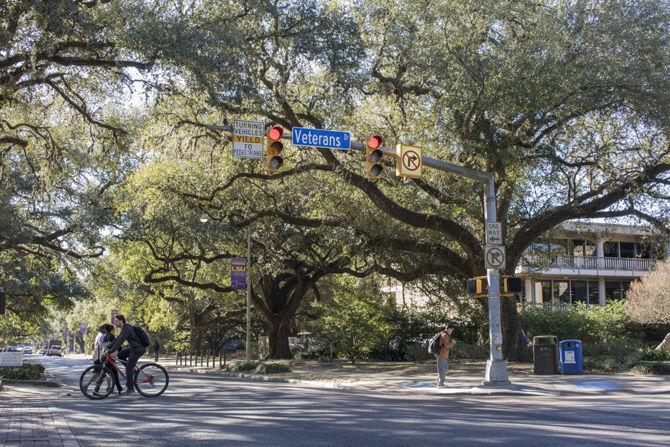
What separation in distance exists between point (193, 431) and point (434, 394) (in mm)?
9108

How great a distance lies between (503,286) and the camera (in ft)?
60.4

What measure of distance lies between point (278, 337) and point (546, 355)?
19067 mm

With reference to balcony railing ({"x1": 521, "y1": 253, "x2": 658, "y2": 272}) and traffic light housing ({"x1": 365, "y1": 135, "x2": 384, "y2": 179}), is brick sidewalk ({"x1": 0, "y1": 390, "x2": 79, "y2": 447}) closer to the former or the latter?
traffic light housing ({"x1": 365, "y1": 135, "x2": 384, "y2": 179})

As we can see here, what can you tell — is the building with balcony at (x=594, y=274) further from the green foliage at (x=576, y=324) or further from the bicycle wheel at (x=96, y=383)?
the bicycle wheel at (x=96, y=383)

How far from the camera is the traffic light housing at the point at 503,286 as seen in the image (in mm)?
18047

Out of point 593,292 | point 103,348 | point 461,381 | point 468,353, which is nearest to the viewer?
point 103,348

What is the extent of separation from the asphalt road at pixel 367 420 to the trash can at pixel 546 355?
17.1ft

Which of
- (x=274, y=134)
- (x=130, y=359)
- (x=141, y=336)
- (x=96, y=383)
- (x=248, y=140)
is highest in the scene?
(x=274, y=134)

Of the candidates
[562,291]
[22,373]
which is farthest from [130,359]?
[562,291]

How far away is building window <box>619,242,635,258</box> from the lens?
170 feet

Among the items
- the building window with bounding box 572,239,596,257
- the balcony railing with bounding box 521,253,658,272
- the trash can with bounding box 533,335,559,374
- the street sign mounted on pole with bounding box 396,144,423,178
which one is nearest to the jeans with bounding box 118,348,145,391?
the street sign mounted on pole with bounding box 396,144,423,178

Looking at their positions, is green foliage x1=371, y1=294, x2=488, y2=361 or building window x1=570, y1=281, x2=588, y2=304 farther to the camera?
building window x1=570, y1=281, x2=588, y2=304

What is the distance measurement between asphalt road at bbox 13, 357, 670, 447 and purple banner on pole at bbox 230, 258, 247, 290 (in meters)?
12.2

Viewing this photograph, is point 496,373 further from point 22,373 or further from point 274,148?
point 22,373
